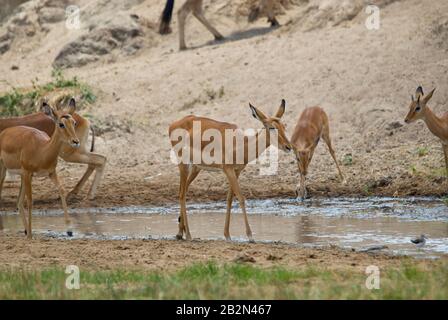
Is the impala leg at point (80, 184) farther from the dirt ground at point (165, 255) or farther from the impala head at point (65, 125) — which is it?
the dirt ground at point (165, 255)

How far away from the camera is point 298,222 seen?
1241 centimetres

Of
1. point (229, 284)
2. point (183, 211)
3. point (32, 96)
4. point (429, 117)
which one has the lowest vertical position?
point (229, 284)

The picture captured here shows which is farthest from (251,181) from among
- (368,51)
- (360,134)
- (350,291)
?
(350,291)

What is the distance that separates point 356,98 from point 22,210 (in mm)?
7010

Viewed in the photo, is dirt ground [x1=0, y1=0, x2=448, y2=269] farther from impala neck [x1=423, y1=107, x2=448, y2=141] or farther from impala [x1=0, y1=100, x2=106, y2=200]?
impala neck [x1=423, y1=107, x2=448, y2=141]

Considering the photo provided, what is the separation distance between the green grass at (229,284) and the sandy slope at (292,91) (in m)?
6.08

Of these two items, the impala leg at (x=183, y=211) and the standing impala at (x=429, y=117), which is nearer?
the impala leg at (x=183, y=211)

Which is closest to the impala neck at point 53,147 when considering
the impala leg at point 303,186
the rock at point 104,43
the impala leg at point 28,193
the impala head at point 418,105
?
the impala leg at point 28,193

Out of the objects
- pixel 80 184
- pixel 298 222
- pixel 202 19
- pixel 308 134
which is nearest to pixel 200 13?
pixel 202 19

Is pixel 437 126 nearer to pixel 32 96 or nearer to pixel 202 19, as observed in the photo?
pixel 202 19

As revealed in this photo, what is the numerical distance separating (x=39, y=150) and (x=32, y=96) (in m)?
7.73

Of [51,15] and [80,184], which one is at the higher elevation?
[51,15]

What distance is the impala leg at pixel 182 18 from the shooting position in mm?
20859

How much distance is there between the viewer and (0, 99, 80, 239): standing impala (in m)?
11.5
